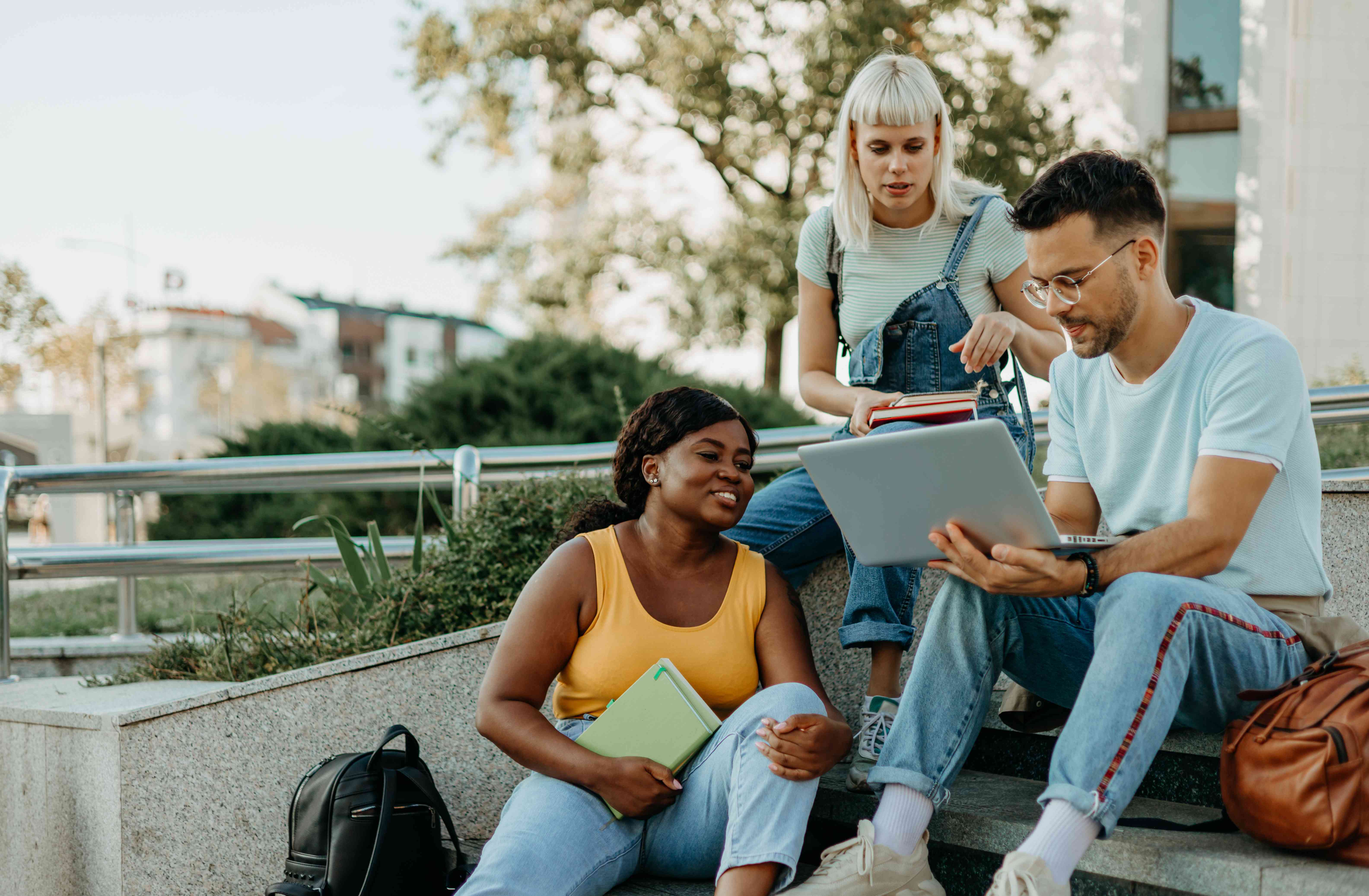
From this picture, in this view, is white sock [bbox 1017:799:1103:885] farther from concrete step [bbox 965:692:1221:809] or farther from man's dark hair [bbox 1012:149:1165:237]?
man's dark hair [bbox 1012:149:1165:237]

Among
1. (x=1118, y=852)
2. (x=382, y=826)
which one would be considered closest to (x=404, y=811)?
(x=382, y=826)

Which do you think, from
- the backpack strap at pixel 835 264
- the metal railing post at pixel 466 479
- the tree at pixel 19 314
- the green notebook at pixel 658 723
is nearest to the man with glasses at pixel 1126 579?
the green notebook at pixel 658 723

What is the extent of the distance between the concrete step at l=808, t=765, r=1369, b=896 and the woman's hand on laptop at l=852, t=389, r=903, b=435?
90 centimetres

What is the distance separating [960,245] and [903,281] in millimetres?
181

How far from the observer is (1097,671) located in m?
2.23

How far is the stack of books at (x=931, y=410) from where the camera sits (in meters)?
2.75

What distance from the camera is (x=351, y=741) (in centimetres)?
350

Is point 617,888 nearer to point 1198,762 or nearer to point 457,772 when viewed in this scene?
point 457,772

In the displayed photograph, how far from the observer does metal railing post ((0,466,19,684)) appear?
4203 mm

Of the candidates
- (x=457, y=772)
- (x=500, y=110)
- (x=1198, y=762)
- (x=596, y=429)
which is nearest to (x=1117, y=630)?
(x=1198, y=762)

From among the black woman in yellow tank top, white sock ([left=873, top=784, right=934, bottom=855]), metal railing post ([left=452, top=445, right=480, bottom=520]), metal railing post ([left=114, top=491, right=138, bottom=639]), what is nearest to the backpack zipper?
the black woman in yellow tank top

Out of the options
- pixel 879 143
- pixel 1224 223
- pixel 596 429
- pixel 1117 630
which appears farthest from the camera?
pixel 1224 223

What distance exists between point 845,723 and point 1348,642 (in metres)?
1.03

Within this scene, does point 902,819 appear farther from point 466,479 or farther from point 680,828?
point 466,479
